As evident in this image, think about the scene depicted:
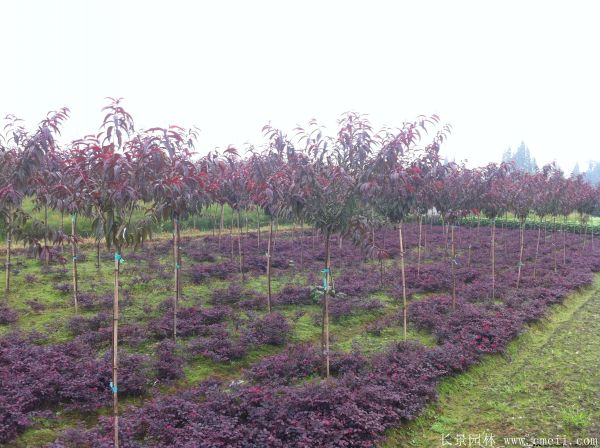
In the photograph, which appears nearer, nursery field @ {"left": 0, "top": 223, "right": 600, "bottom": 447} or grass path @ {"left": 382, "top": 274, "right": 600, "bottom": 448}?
nursery field @ {"left": 0, "top": 223, "right": 600, "bottom": 447}

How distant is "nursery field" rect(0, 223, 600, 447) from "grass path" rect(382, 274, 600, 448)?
36 mm

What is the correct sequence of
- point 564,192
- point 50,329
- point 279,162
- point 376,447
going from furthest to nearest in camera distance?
1. point 564,192
2. point 279,162
3. point 50,329
4. point 376,447

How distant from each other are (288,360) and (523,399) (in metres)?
4.26

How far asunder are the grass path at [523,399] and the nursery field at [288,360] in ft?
0.12

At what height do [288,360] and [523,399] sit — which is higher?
[288,360]

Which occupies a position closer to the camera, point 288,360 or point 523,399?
point 523,399

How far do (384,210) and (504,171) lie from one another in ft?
16.8

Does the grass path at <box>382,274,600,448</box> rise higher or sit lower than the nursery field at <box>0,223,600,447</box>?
lower

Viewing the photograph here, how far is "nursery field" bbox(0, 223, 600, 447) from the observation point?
609 centimetres

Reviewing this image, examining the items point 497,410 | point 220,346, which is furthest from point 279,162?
point 497,410

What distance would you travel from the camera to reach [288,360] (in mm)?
8297

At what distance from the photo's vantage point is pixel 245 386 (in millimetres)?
7406

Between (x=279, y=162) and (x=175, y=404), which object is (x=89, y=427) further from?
(x=279, y=162)

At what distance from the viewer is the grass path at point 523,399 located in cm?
660
